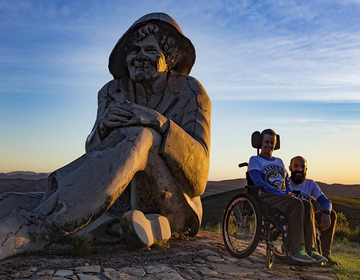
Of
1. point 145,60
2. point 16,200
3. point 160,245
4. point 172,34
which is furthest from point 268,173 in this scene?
point 16,200

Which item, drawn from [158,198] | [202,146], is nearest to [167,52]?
[202,146]

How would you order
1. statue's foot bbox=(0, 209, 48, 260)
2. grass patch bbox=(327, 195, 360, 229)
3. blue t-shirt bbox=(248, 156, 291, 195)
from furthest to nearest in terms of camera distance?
grass patch bbox=(327, 195, 360, 229) < blue t-shirt bbox=(248, 156, 291, 195) < statue's foot bbox=(0, 209, 48, 260)

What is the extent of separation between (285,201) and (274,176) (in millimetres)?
455

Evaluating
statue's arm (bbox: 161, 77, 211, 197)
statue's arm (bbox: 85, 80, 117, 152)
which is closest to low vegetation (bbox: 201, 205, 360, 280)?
statue's arm (bbox: 161, 77, 211, 197)

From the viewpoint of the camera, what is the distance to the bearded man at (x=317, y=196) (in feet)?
14.0

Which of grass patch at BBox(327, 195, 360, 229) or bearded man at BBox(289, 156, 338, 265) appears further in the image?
grass patch at BBox(327, 195, 360, 229)

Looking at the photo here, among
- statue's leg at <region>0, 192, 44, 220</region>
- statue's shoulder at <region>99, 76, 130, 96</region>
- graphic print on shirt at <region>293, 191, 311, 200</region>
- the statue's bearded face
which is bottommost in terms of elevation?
statue's leg at <region>0, 192, 44, 220</region>

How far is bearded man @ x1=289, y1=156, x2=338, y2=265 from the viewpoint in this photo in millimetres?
4280

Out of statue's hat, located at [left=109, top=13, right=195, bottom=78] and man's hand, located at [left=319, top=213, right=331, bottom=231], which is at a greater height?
statue's hat, located at [left=109, top=13, right=195, bottom=78]

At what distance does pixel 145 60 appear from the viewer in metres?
4.29

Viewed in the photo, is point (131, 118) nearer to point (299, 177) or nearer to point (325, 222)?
point (299, 177)

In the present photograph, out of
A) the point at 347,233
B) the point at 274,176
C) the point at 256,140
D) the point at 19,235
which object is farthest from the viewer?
the point at 347,233

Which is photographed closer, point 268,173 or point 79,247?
point 79,247

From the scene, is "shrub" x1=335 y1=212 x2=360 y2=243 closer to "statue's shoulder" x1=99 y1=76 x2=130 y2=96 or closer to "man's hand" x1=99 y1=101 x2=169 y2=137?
"statue's shoulder" x1=99 y1=76 x2=130 y2=96
